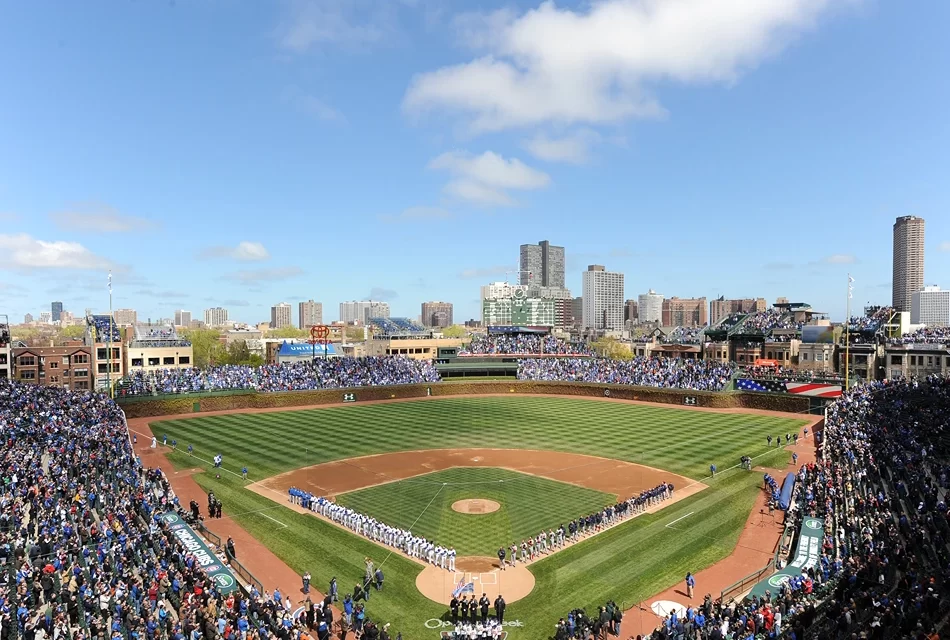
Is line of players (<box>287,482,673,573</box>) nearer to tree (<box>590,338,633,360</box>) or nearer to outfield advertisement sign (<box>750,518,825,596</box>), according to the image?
outfield advertisement sign (<box>750,518,825,596</box>)

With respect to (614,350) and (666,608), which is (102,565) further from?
(614,350)

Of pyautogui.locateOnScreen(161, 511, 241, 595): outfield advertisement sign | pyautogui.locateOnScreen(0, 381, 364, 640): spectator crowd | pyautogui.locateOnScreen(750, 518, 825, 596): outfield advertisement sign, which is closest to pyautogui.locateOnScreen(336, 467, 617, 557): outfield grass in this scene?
pyautogui.locateOnScreen(161, 511, 241, 595): outfield advertisement sign

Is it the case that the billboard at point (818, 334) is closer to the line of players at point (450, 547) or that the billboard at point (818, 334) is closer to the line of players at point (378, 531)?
the line of players at point (450, 547)

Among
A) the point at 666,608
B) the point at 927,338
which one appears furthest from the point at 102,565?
the point at 927,338

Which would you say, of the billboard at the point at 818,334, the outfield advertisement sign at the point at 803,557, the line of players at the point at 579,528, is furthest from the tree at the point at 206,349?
the outfield advertisement sign at the point at 803,557

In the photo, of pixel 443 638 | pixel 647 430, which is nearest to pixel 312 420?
pixel 647 430

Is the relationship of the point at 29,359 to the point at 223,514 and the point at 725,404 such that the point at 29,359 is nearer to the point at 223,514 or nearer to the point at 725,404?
the point at 223,514
